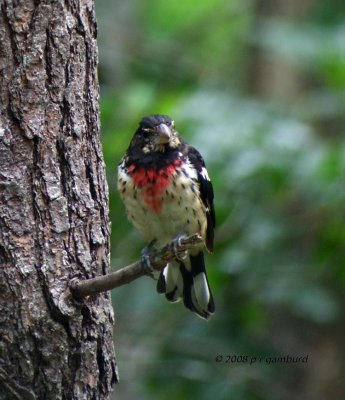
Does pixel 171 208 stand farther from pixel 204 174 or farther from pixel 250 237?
pixel 250 237

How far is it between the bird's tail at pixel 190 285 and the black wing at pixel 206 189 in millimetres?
218

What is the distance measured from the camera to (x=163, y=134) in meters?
5.41

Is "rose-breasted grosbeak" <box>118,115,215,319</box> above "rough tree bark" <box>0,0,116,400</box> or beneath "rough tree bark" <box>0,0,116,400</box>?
above

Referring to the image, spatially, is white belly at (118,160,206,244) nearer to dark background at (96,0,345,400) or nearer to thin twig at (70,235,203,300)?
dark background at (96,0,345,400)

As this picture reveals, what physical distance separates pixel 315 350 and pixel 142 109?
3.57 m

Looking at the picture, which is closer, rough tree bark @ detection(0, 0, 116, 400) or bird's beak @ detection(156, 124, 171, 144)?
rough tree bark @ detection(0, 0, 116, 400)

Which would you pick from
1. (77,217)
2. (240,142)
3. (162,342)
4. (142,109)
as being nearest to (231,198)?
(240,142)

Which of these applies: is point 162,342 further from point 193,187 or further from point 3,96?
point 3,96

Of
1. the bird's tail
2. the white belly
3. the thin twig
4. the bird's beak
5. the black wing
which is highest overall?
the bird's beak

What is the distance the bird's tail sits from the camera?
5.52 meters

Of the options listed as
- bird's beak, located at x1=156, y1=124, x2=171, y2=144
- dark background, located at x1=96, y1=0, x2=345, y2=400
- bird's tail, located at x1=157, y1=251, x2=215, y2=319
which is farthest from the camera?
dark background, located at x1=96, y1=0, x2=345, y2=400

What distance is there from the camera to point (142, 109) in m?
6.20

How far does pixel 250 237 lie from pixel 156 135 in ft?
5.06

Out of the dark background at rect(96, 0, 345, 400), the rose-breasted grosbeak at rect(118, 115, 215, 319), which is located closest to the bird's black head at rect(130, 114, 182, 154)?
the rose-breasted grosbeak at rect(118, 115, 215, 319)
